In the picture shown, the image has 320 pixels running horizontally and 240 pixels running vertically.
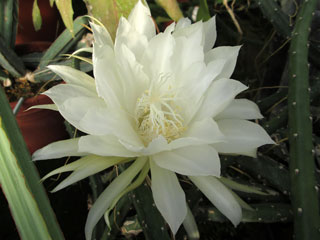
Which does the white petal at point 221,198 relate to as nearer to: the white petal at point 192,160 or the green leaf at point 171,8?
the white petal at point 192,160

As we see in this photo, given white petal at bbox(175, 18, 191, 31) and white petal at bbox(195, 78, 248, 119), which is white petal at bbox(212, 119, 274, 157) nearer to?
white petal at bbox(195, 78, 248, 119)

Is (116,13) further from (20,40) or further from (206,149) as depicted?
(20,40)

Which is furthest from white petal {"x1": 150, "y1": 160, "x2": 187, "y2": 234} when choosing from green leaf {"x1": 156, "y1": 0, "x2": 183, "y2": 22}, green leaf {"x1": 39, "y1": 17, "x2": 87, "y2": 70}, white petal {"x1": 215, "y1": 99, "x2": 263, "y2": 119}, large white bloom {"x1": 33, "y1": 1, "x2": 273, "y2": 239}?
green leaf {"x1": 39, "y1": 17, "x2": 87, "y2": 70}

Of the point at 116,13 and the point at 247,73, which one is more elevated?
the point at 116,13

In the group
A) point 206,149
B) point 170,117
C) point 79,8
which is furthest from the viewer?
point 79,8

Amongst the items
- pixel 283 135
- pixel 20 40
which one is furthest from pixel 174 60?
pixel 20 40

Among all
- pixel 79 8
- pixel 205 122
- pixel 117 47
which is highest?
pixel 79 8
